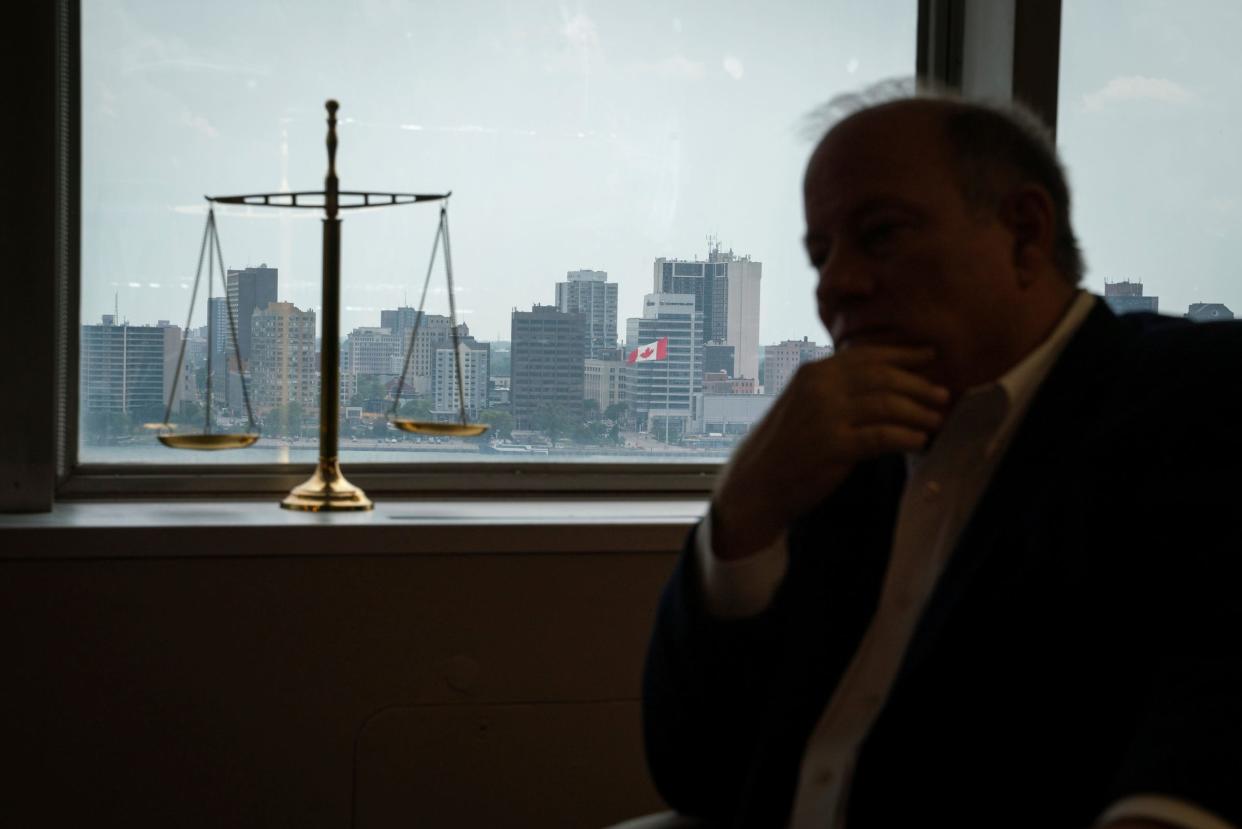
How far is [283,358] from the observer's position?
200cm

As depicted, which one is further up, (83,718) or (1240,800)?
(1240,800)

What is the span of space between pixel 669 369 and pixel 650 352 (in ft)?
0.16

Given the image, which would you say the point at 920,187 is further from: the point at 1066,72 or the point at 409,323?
the point at 1066,72

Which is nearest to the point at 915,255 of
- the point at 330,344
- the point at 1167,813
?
the point at 1167,813

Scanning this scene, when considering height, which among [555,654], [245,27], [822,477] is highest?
[245,27]

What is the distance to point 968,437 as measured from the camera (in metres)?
1.08

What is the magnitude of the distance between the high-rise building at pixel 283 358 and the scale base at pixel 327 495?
0.22 meters

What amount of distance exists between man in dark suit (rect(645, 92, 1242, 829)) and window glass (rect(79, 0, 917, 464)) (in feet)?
3.14

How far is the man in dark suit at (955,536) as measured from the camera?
2.87 ft

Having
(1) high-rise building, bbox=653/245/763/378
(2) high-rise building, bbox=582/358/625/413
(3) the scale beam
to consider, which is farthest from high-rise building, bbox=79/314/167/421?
(1) high-rise building, bbox=653/245/763/378

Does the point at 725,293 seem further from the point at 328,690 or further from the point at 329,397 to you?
the point at 328,690

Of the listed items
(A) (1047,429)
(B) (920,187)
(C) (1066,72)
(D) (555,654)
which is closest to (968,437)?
(A) (1047,429)

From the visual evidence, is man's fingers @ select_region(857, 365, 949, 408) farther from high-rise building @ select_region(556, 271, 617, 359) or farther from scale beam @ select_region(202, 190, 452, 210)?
high-rise building @ select_region(556, 271, 617, 359)

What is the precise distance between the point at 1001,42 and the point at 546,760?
137 cm
